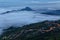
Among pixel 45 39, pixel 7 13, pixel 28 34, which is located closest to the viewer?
pixel 45 39

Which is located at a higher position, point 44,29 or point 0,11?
point 44,29

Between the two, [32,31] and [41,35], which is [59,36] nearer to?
[41,35]

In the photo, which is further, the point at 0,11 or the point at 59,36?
the point at 0,11

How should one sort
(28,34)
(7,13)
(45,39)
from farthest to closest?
(7,13) < (28,34) < (45,39)

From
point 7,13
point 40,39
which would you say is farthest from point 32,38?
point 7,13

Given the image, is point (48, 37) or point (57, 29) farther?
point (57, 29)

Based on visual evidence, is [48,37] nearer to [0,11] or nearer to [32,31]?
[32,31]

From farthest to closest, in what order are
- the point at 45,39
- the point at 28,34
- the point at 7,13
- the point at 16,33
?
the point at 7,13
the point at 16,33
the point at 28,34
the point at 45,39

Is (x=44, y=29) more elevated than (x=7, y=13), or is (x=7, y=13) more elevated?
(x=44, y=29)

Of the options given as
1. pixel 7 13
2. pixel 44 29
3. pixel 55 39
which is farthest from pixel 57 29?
pixel 7 13
